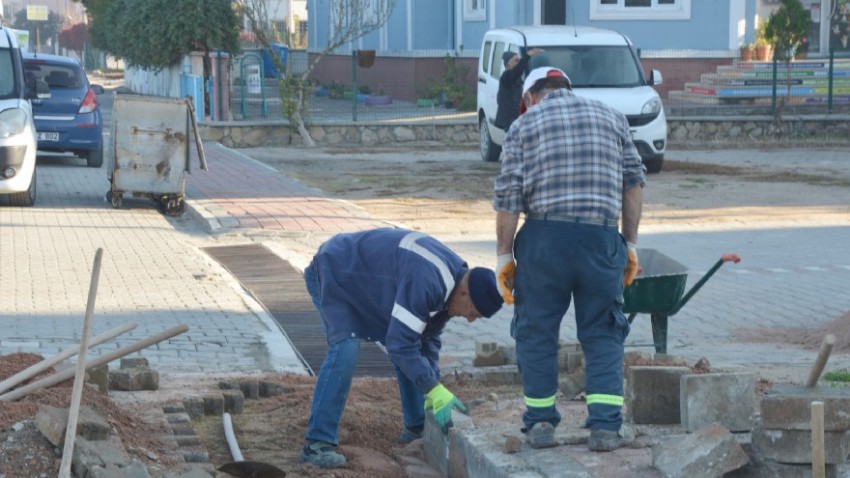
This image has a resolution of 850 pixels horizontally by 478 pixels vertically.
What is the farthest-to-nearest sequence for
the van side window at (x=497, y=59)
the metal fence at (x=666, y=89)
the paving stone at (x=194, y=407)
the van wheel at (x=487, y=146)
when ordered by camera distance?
the metal fence at (x=666, y=89) < the van wheel at (x=487, y=146) < the van side window at (x=497, y=59) < the paving stone at (x=194, y=407)

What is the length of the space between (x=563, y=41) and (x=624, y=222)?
15.6m

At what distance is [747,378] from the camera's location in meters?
5.45

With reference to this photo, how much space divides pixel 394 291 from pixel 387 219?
9255 millimetres

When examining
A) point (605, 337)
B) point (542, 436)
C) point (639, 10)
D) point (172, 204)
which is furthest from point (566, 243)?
point (639, 10)

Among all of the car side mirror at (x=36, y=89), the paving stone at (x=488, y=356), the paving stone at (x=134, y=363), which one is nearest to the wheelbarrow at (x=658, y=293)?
the paving stone at (x=488, y=356)

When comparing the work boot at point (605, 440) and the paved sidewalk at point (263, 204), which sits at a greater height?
the work boot at point (605, 440)

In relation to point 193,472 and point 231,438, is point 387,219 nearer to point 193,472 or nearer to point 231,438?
point 231,438

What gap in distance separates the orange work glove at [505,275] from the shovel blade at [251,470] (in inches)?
Answer: 49.2

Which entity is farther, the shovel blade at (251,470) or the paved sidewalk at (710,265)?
the paved sidewalk at (710,265)

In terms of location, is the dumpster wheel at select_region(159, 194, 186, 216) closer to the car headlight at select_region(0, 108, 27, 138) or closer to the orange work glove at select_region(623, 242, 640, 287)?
the car headlight at select_region(0, 108, 27, 138)

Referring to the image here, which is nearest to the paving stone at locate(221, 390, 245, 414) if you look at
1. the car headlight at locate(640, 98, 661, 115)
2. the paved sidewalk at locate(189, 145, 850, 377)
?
the paved sidewalk at locate(189, 145, 850, 377)

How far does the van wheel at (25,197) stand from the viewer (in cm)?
1574

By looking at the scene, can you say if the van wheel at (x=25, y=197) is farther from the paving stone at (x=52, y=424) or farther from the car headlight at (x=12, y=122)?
the paving stone at (x=52, y=424)

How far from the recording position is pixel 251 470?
5.58 m
